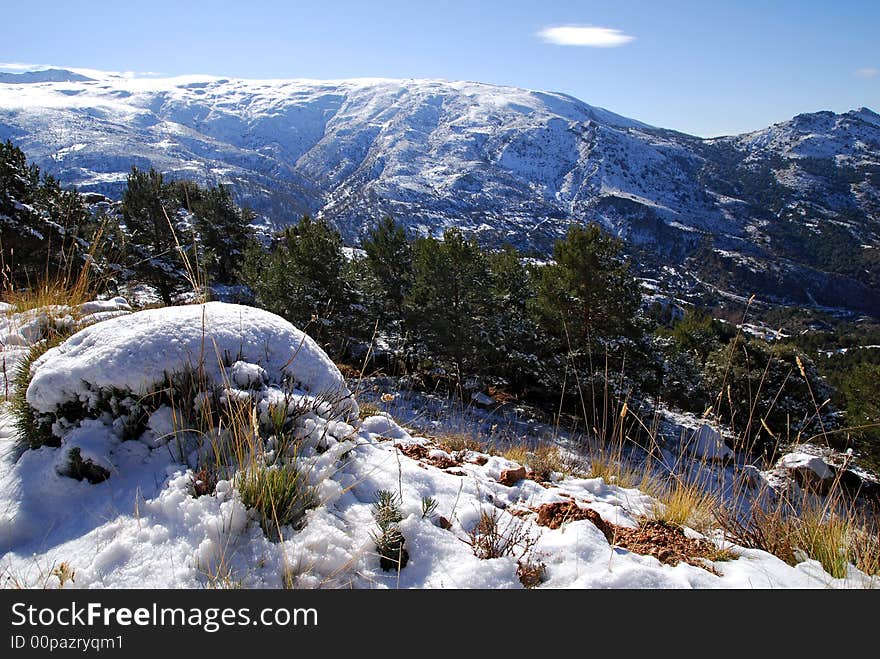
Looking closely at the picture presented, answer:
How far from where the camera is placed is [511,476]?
123 inches

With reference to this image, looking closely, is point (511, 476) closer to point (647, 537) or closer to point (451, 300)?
point (647, 537)

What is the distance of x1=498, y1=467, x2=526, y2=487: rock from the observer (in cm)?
309

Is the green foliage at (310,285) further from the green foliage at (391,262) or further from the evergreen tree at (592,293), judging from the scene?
the evergreen tree at (592,293)

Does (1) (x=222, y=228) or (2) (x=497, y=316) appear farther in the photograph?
(1) (x=222, y=228)

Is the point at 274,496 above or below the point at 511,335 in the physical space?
above

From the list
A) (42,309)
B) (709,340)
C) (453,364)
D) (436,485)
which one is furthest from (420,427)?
(709,340)

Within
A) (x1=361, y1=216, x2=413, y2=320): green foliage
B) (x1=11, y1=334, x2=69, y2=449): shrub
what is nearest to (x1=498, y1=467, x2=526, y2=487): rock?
(x1=11, y1=334, x2=69, y2=449): shrub

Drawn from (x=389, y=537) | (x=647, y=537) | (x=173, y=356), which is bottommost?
(x=647, y=537)

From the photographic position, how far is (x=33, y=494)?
2078 mm

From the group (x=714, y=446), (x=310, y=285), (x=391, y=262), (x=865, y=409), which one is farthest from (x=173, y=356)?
(x=865, y=409)

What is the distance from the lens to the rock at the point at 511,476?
10.1 feet
